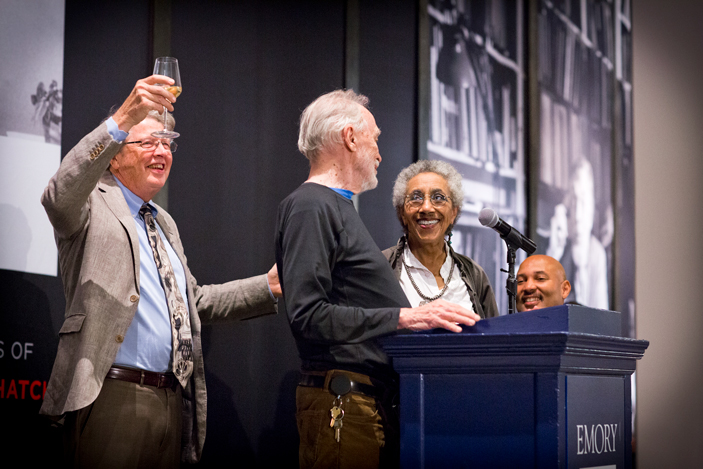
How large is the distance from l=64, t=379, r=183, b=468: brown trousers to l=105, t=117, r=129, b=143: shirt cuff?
76cm

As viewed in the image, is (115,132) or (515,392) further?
(115,132)

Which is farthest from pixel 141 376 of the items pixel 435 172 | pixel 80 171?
pixel 435 172

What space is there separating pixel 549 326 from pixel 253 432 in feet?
6.46

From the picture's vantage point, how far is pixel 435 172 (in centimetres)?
341

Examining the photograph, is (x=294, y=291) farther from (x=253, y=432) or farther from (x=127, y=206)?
(x=253, y=432)

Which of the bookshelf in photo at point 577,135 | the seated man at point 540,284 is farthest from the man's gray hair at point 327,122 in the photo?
the bookshelf in photo at point 577,135

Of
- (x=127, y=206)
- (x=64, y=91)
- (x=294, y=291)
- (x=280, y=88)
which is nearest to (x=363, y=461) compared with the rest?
(x=294, y=291)

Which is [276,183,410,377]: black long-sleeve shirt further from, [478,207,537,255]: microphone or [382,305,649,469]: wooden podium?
[478,207,537,255]: microphone

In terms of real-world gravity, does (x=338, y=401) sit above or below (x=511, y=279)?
below

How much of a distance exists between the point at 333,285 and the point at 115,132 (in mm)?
785

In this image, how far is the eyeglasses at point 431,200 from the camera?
3.32 m

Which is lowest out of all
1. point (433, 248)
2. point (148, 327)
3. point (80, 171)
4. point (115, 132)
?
point (148, 327)

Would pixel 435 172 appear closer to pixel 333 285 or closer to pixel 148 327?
pixel 333 285

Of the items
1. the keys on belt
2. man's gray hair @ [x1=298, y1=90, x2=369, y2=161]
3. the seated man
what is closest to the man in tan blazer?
man's gray hair @ [x1=298, y1=90, x2=369, y2=161]
